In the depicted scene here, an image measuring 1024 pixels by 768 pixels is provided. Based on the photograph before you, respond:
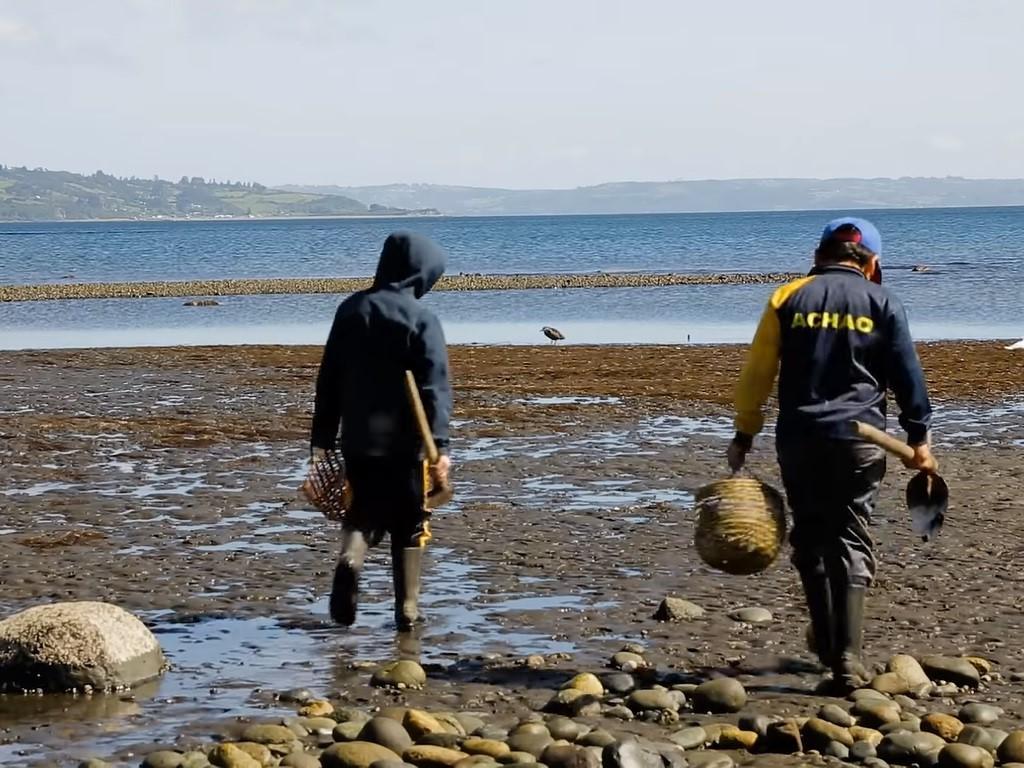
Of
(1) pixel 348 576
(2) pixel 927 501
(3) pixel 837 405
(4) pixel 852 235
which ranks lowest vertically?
(1) pixel 348 576

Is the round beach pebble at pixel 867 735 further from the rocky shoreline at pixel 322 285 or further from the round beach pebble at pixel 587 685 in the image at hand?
the rocky shoreline at pixel 322 285

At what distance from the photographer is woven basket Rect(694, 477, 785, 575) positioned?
7.48 metres

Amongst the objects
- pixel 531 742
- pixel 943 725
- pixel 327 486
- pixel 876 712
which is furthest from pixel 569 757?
pixel 327 486

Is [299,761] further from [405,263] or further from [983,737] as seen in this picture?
[405,263]

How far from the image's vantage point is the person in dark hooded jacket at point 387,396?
8055 millimetres

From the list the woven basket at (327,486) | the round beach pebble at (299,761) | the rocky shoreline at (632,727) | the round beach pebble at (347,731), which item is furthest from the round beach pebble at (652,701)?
the woven basket at (327,486)

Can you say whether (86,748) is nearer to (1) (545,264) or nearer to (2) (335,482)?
(2) (335,482)

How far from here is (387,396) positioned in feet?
26.5

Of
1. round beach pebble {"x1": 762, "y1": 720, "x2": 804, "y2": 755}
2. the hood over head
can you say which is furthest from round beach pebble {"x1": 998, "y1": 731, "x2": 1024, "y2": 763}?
the hood over head

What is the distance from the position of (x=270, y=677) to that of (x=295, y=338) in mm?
28310

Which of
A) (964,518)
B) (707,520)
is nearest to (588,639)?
(707,520)

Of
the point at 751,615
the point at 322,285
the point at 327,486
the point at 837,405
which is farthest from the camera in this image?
the point at 322,285

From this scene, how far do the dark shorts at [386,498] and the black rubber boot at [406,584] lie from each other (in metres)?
0.08

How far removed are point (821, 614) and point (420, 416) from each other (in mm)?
2075
